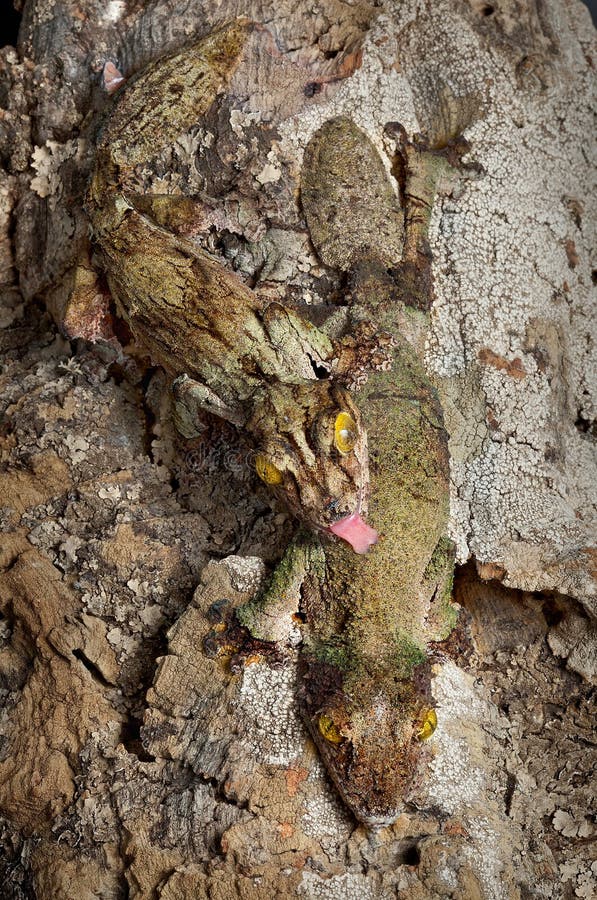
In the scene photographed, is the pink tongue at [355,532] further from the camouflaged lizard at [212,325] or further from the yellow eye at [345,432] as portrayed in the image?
the yellow eye at [345,432]

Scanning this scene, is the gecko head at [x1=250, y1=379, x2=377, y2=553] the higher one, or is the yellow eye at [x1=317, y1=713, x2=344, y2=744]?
the gecko head at [x1=250, y1=379, x2=377, y2=553]

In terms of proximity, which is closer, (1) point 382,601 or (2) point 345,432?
(2) point 345,432

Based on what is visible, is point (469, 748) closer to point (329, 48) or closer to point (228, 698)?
point (228, 698)

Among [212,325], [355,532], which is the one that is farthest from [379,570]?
[212,325]

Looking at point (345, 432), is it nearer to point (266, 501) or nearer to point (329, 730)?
point (266, 501)

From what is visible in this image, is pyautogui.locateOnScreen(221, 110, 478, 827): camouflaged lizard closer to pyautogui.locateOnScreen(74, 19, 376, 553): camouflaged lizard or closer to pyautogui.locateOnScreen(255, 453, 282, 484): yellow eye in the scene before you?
pyautogui.locateOnScreen(74, 19, 376, 553): camouflaged lizard

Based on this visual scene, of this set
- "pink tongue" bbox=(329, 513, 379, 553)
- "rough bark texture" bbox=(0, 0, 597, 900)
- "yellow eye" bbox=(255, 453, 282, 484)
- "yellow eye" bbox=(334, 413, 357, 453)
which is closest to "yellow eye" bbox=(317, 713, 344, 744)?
"rough bark texture" bbox=(0, 0, 597, 900)

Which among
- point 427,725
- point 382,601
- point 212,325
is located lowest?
point 427,725
